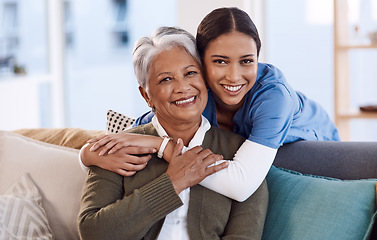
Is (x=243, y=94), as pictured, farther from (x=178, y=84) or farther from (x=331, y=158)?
(x=331, y=158)

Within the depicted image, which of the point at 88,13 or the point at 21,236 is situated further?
the point at 88,13

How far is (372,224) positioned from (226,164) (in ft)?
1.71

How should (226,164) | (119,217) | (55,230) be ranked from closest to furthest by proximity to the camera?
1. (119,217)
2. (226,164)
3. (55,230)

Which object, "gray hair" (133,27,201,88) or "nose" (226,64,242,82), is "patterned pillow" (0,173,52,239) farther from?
"nose" (226,64,242,82)

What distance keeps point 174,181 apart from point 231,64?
466 mm

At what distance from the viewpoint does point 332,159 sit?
2.10 m

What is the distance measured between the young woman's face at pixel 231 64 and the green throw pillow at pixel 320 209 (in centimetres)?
39

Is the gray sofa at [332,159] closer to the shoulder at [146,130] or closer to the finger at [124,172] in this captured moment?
the shoulder at [146,130]

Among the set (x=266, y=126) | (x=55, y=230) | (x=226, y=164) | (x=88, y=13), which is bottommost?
(x=55, y=230)

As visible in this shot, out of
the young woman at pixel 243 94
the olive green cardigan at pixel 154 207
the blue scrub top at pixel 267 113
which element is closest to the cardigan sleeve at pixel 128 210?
the olive green cardigan at pixel 154 207

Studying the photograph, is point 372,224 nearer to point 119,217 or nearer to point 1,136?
point 119,217

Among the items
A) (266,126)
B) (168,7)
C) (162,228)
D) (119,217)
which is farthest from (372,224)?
(168,7)

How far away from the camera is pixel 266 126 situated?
1853 millimetres

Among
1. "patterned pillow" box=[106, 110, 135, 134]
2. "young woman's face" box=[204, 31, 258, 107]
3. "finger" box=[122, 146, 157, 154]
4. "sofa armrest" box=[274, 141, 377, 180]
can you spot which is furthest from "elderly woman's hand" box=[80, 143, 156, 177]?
"sofa armrest" box=[274, 141, 377, 180]
